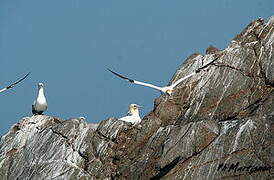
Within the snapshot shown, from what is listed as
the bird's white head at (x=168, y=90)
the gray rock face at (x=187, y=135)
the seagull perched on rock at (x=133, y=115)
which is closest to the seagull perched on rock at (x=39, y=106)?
the gray rock face at (x=187, y=135)

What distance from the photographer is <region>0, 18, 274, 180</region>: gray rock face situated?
26000mm

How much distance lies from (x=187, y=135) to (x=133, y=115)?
9.29 metres

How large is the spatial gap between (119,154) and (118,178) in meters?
1.38

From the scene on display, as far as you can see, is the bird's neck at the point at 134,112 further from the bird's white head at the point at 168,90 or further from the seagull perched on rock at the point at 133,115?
the bird's white head at the point at 168,90

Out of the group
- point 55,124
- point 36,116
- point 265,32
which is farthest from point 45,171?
point 265,32

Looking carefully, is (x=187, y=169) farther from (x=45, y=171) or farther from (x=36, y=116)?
(x=36, y=116)

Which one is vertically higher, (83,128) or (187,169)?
(83,128)

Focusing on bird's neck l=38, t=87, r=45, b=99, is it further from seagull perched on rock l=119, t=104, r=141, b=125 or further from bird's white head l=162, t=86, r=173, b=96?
bird's white head l=162, t=86, r=173, b=96

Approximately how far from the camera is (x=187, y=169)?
26.8 metres

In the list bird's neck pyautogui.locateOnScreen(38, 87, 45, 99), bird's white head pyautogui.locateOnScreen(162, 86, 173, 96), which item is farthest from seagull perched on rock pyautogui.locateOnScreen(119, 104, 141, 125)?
bird's neck pyautogui.locateOnScreen(38, 87, 45, 99)

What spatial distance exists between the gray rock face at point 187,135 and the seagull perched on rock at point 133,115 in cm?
101

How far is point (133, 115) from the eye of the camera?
121ft

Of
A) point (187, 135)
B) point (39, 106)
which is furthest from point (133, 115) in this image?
point (187, 135)

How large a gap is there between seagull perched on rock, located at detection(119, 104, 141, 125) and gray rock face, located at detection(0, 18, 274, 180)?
101cm
